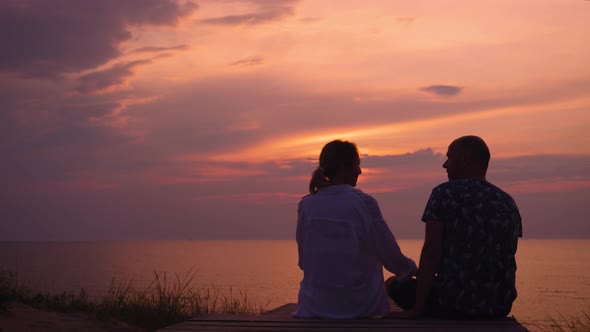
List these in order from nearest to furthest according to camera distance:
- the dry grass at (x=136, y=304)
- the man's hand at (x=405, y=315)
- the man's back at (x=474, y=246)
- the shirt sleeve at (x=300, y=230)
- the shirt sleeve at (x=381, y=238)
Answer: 1. the man's back at (x=474, y=246)
2. the man's hand at (x=405, y=315)
3. the shirt sleeve at (x=381, y=238)
4. the shirt sleeve at (x=300, y=230)
5. the dry grass at (x=136, y=304)

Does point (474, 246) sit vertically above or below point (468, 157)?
below

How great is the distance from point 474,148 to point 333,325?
1516 millimetres

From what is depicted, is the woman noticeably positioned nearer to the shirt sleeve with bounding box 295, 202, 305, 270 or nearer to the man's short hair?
the shirt sleeve with bounding box 295, 202, 305, 270

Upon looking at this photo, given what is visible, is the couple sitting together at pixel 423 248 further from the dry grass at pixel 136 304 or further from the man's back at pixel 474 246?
the dry grass at pixel 136 304

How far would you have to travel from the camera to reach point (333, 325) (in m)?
4.18

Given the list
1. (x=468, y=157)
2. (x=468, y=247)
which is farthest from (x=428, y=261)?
(x=468, y=157)

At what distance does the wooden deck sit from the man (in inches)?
7.0

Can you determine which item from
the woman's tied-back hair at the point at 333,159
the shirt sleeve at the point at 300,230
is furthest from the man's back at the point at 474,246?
the shirt sleeve at the point at 300,230

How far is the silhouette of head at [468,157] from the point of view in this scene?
4.43 meters

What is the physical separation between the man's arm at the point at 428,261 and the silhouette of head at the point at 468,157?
424mm

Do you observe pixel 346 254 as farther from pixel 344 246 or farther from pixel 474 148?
pixel 474 148

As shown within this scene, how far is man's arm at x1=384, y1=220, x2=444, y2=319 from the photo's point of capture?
14.3ft

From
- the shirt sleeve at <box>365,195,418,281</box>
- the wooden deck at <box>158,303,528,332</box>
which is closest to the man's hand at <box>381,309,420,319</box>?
the wooden deck at <box>158,303,528,332</box>

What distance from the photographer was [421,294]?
175 inches
